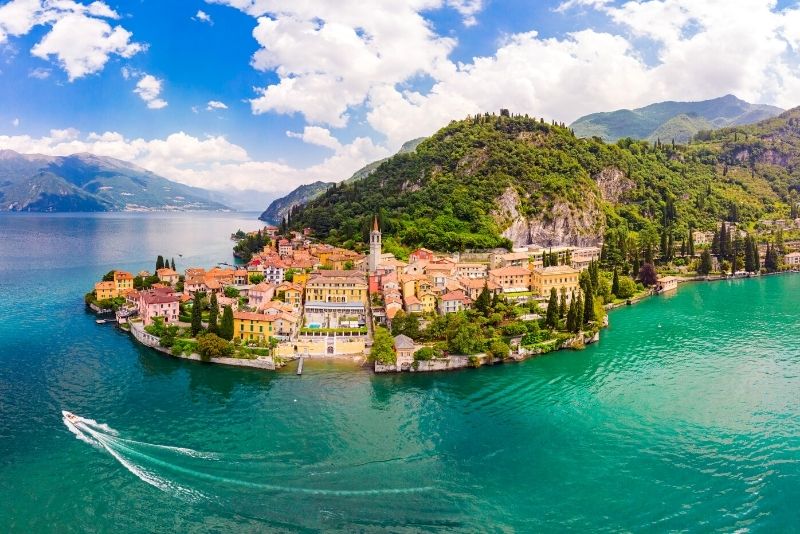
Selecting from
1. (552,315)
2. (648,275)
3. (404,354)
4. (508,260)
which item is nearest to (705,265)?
(648,275)

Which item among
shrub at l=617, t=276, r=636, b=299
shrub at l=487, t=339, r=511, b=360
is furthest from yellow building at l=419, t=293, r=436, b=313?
shrub at l=617, t=276, r=636, b=299

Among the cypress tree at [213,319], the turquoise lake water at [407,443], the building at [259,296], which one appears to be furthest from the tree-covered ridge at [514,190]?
the turquoise lake water at [407,443]

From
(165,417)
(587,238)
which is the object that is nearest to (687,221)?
(587,238)

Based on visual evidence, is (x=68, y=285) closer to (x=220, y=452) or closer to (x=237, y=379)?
(x=237, y=379)

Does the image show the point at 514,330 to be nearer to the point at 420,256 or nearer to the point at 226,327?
the point at 226,327

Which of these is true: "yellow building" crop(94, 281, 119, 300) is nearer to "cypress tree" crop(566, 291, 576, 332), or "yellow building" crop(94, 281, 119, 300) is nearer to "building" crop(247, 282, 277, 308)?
"building" crop(247, 282, 277, 308)
